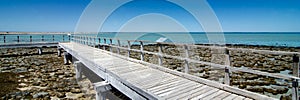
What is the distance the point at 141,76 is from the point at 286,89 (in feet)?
21.8

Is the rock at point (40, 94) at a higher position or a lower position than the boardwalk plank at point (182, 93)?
lower

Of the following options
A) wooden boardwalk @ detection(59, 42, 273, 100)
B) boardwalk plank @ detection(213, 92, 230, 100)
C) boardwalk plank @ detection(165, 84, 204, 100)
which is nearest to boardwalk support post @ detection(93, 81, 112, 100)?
wooden boardwalk @ detection(59, 42, 273, 100)

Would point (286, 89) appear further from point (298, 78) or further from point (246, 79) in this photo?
point (298, 78)

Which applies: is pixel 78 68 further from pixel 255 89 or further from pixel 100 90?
pixel 255 89

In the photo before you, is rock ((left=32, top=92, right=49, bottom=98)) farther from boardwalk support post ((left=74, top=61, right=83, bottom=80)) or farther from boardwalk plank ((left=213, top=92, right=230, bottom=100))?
boardwalk plank ((left=213, top=92, right=230, bottom=100))

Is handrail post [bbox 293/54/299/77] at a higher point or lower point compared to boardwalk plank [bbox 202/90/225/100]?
higher

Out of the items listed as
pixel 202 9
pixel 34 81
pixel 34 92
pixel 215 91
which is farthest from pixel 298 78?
pixel 202 9

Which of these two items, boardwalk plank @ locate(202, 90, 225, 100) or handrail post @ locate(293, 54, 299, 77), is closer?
handrail post @ locate(293, 54, 299, 77)

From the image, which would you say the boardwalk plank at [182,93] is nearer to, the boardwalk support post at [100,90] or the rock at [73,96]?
the boardwalk support post at [100,90]

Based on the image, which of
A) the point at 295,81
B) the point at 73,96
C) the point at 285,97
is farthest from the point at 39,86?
the point at 285,97

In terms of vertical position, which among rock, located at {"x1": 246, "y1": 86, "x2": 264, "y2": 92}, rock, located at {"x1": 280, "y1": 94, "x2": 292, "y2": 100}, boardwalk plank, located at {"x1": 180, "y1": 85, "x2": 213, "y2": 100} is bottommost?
rock, located at {"x1": 280, "y1": 94, "x2": 292, "y2": 100}

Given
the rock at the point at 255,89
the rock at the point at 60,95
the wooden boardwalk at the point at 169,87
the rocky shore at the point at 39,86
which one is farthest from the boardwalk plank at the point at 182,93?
the rock at the point at 255,89

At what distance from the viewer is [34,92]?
728 cm

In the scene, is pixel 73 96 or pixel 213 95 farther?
pixel 73 96
